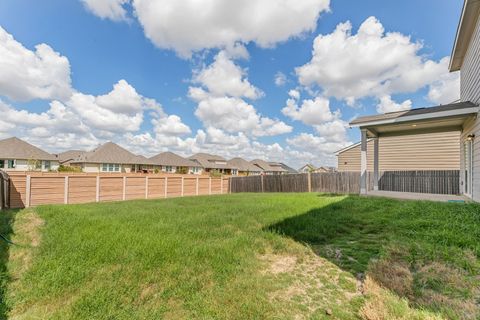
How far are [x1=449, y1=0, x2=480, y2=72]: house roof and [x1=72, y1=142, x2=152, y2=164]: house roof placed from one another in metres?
33.9

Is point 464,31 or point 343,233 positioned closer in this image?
point 343,233

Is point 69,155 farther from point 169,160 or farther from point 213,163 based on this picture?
point 213,163

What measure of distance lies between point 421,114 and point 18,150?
37.9 metres

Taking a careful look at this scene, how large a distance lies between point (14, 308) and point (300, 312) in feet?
9.43

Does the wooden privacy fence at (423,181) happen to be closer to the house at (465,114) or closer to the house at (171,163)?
the house at (465,114)

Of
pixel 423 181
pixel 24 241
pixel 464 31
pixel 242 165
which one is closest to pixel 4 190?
pixel 24 241

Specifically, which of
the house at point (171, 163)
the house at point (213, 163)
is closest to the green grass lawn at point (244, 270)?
the house at point (171, 163)

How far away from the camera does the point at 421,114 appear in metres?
7.80

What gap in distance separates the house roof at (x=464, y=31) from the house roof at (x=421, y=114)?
2190 mm

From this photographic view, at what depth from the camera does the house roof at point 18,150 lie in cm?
2644

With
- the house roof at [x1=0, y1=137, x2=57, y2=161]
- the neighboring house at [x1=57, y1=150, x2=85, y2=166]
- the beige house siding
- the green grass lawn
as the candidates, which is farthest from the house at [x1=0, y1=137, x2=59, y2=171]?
the beige house siding

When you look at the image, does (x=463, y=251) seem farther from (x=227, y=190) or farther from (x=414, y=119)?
(x=227, y=190)

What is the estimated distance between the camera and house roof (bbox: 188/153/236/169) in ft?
156

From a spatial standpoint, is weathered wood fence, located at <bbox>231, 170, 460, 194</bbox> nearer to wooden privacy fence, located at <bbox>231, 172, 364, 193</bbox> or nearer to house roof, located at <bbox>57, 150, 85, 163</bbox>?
wooden privacy fence, located at <bbox>231, 172, 364, 193</bbox>
